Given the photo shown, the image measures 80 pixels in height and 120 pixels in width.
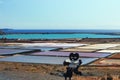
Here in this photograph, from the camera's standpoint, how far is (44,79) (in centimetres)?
891

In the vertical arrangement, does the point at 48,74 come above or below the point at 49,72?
above

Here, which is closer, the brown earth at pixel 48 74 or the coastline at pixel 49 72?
Result: the brown earth at pixel 48 74

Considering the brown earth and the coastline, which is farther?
the coastline

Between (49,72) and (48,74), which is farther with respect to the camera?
(49,72)

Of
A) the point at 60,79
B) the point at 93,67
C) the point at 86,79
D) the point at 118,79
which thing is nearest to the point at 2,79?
the point at 60,79

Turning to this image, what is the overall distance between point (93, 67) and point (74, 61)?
31.1ft

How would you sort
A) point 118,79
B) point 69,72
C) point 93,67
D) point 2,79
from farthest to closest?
point 93,67 → point 118,79 → point 2,79 → point 69,72

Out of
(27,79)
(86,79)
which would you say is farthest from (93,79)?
(27,79)

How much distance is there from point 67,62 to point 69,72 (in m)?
0.18

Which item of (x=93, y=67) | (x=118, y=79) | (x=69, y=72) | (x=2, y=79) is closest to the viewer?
(x=69, y=72)

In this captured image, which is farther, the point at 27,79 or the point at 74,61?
the point at 27,79

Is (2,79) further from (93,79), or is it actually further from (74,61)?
(74,61)

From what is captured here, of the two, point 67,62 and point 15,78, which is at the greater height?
point 67,62

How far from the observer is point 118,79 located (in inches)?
368
